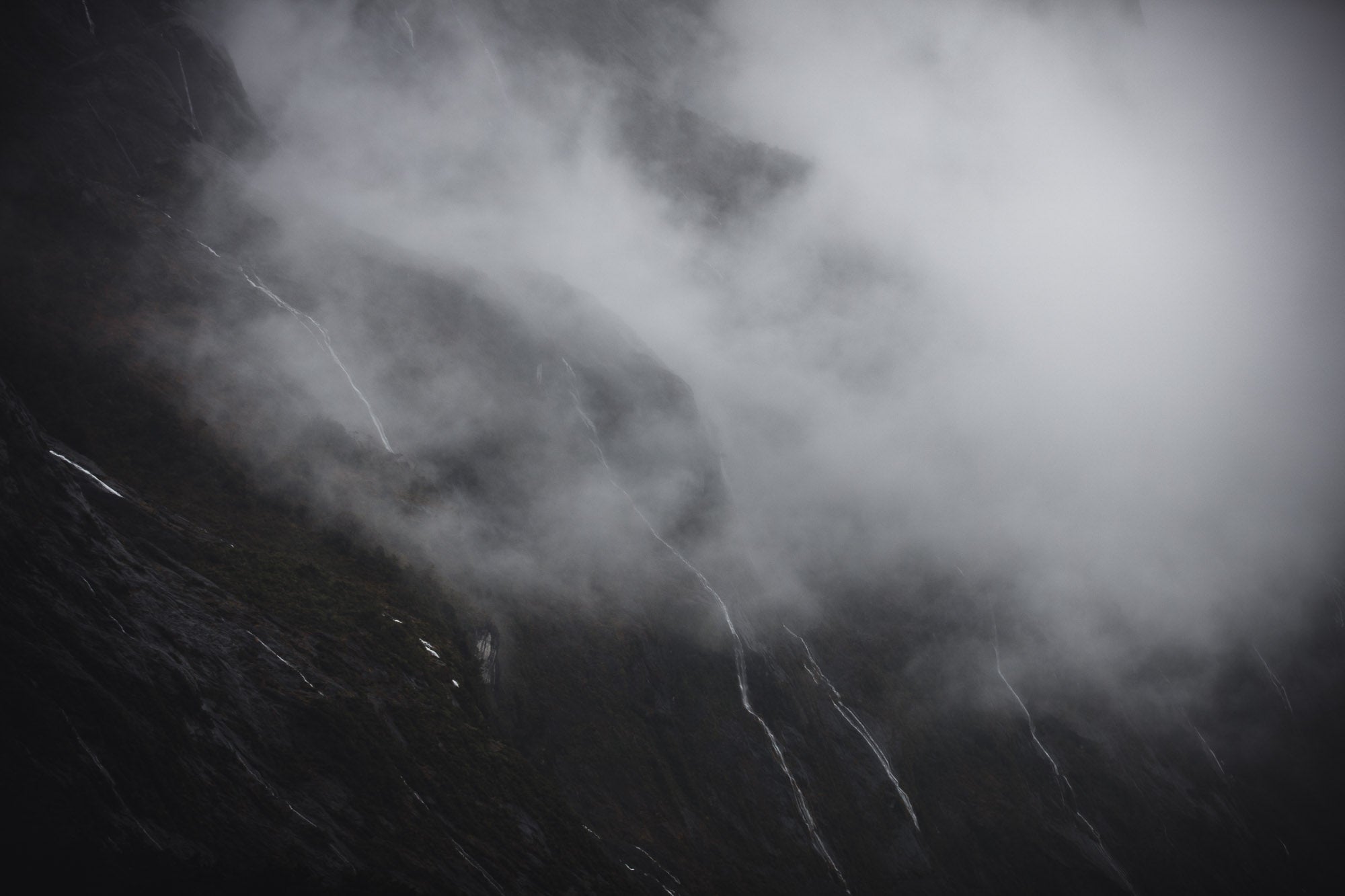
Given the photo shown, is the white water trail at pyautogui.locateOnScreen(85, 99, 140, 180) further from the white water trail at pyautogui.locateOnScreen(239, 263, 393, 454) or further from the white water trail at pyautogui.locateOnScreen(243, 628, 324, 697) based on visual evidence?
the white water trail at pyautogui.locateOnScreen(243, 628, 324, 697)

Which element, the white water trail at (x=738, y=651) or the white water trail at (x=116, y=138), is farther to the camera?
the white water trail at (x=738, y=651)

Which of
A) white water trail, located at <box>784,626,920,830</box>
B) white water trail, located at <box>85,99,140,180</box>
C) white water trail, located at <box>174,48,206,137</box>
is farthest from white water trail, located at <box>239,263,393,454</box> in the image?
white water trail, located at <box>784,626,920,830</box>

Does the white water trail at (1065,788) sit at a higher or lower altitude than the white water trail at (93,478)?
higher

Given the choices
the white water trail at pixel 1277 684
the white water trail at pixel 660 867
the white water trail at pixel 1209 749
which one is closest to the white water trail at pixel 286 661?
the white water trail at pixel 660 867

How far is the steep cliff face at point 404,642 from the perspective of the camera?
827 inches

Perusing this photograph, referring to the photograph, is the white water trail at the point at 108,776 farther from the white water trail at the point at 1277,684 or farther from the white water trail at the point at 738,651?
the white water trail at the point at 1277,684

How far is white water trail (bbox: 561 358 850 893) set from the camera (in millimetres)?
50406

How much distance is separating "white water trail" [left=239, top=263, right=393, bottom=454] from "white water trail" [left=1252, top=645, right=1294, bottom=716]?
124913 mm

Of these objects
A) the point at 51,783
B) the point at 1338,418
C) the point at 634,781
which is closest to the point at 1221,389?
the point at 1338,418

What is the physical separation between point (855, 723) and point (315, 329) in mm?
56871

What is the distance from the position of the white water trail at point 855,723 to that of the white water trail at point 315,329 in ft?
137

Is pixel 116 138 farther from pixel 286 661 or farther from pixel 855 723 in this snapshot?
pixel 855 723

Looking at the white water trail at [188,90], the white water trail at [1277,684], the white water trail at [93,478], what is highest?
the white water trail at [1277,684]

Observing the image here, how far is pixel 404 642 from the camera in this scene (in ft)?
116
